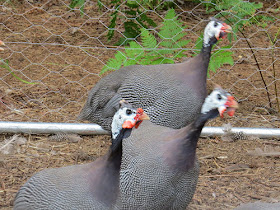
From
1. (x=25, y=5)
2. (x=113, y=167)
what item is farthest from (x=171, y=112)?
(x=25, y=5)

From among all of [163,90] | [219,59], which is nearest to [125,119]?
[163,90]

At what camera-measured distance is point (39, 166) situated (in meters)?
2.85

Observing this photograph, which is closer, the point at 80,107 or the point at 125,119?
the point at 125,119

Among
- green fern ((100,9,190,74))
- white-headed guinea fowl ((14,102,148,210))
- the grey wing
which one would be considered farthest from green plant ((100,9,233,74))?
white-headed guinea fowl ((14,102,148,210))

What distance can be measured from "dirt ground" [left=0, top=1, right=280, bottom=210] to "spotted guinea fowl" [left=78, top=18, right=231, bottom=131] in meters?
0.38

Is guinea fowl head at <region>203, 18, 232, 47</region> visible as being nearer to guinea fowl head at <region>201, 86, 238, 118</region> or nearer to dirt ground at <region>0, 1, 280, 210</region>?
dirt ground at <region>0, 1, 280, 210</region>

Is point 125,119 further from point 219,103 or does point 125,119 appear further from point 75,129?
point 75,129

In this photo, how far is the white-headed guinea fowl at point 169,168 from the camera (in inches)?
82.6

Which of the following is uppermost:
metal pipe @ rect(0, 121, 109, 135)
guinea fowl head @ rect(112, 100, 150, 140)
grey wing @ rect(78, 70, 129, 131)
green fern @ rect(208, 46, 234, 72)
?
guinea fowl head @ rect(112, 100, 150, 140)

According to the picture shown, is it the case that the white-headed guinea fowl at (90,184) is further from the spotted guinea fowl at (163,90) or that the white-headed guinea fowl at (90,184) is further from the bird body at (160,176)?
the spotted guinea fowl at (163,90)

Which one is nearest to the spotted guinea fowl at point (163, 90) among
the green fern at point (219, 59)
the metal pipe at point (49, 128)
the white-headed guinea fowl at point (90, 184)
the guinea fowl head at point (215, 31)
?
the guinea fowl head at point (215, 31)

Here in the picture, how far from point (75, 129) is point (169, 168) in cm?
123

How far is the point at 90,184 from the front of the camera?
197 centimetres

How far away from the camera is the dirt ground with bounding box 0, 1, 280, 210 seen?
8.98 ft
